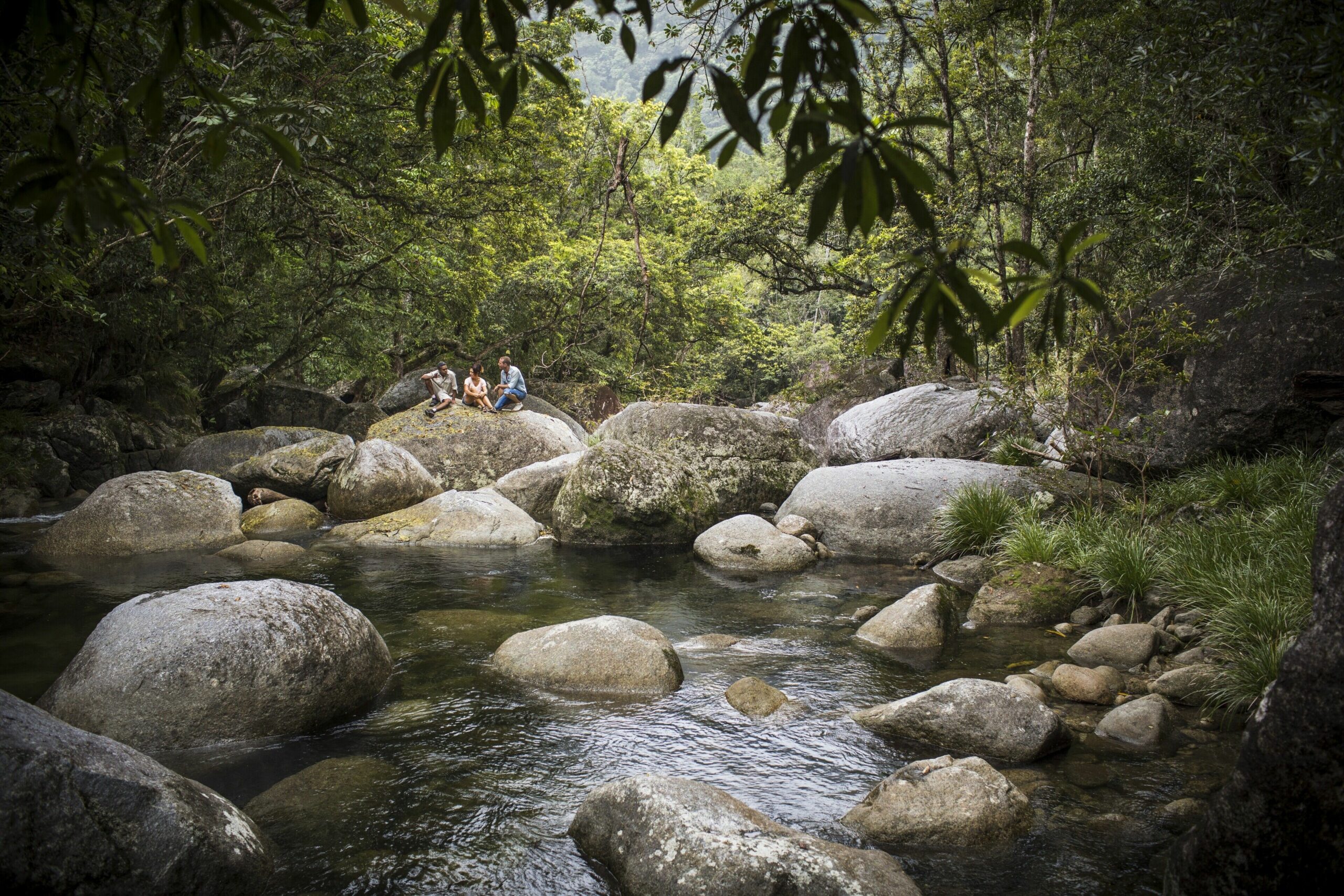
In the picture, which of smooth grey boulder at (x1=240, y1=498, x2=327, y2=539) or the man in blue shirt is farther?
the man in blue shirt

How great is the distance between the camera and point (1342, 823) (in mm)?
2414

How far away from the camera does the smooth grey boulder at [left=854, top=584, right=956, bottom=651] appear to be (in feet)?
22.2

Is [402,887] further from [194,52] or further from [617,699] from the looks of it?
[194,52]

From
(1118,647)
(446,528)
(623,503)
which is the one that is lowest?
(446,528)

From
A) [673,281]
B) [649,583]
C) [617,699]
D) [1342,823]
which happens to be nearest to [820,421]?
[673,281]

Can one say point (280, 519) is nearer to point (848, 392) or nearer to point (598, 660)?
point (598, 660)

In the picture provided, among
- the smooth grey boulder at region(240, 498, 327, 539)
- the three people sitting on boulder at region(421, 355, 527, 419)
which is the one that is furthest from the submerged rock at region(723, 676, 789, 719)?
the three people sitting on boulder at region(421, 355, 527, 419)

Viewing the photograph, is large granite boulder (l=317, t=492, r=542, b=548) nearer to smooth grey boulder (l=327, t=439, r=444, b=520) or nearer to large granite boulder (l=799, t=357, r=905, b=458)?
smooth grey boulder (l=327, t=439, r=444, b=520)

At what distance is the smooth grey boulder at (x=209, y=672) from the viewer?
14.7ft

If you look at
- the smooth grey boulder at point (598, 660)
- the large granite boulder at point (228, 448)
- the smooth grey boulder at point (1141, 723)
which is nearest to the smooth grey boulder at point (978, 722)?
the smooth grey boulder at point (1141, 723)

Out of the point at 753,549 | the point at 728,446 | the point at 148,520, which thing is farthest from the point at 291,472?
the point at 753,549

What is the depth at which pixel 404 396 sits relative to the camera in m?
22.8

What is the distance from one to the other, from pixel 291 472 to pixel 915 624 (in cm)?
1153

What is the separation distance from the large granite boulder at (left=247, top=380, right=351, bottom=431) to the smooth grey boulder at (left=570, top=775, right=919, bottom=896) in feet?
64.3
